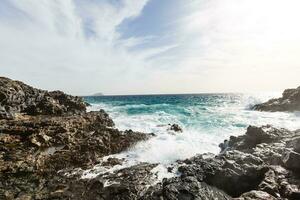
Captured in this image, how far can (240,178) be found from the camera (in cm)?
1203

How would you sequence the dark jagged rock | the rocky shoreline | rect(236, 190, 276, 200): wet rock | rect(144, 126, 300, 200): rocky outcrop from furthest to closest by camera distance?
the dark jagged rock
the rocky shoreline
rect(144, 126, 300, 200): rocky outcrop
rect(236, 190, 276, 200): wet rock

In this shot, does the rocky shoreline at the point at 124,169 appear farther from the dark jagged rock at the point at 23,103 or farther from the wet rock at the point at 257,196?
the dark jagged rock at the point at 23,103

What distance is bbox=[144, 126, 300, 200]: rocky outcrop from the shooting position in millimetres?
10312

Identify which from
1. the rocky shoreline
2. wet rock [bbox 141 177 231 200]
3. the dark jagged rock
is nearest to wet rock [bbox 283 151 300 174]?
the rocky shoreline

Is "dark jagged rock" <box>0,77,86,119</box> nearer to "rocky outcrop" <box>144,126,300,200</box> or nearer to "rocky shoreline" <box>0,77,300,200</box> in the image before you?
"rocky shoreline" <box>0,77,300,200</box>

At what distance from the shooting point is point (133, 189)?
485 inches

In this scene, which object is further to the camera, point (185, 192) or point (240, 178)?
point (240, 178)

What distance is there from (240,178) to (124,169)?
7077 mm

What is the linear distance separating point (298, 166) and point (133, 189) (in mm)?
8347

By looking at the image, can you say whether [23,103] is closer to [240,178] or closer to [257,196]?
[240,178]

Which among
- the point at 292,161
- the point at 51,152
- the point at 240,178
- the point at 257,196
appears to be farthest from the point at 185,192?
the point at 51,152

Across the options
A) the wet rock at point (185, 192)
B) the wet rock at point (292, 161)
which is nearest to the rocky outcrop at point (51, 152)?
the wet rock at point (185, 192)

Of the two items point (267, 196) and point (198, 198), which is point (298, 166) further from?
point (198, 198)

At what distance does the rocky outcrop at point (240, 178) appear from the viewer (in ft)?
33.8
